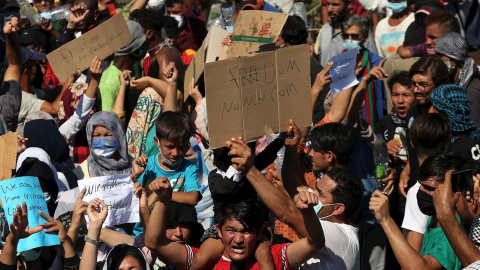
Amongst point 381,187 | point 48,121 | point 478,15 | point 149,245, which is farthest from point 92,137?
point 478,15

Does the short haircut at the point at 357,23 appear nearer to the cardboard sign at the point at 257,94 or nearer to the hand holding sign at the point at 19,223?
the cardboard sign at the point at 257,94

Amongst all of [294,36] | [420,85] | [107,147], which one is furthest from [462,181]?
[294,36]

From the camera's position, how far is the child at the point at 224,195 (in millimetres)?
4680

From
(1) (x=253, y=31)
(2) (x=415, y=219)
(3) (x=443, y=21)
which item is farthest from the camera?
(3) (x=443, y=21)

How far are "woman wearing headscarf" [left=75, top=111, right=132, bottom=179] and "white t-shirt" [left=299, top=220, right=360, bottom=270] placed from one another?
2022mm

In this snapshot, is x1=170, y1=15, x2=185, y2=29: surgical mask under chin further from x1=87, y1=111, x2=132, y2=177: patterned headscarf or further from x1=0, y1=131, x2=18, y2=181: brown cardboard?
x1=0, y1=131, x2=18, y2=181: brown cardboard

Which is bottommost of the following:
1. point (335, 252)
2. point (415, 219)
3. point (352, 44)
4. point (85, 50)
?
point (352, 44)

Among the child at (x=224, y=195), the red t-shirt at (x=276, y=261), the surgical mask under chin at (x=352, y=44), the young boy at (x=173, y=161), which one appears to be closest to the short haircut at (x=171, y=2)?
the surgical mask under chin at (x=352, y=44)

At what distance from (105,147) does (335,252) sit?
89.1 inches

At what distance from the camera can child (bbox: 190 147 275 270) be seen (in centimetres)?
468

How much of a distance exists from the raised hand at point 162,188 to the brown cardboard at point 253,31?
2.27 meters

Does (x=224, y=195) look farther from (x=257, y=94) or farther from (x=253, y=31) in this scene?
(x=253, y=31)

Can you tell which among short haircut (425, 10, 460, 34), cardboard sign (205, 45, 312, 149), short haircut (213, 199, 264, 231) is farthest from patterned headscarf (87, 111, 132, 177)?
short haircut (425, 10, 460, 34)

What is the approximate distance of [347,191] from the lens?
5273 mm
